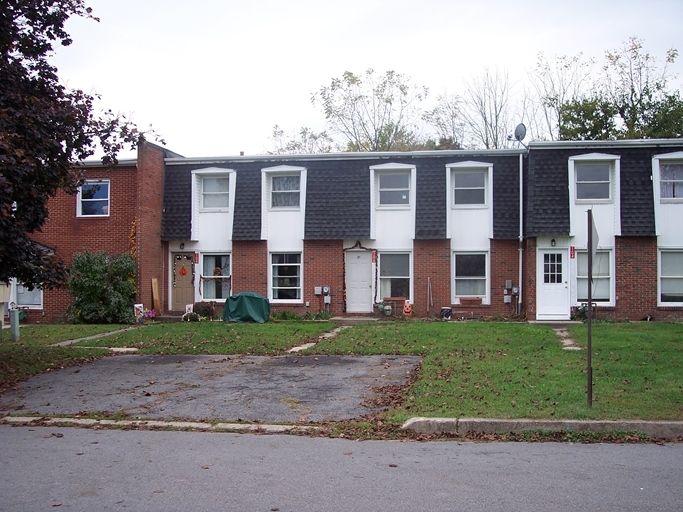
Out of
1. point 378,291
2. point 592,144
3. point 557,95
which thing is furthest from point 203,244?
point 557,95

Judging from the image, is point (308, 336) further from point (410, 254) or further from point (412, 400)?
point (412, 400)

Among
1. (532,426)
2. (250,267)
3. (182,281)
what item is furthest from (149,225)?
(532,426)

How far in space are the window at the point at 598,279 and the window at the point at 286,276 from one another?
983 cm

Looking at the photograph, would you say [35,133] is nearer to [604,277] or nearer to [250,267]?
[250,267]

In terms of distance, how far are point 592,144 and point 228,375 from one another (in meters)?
15.5

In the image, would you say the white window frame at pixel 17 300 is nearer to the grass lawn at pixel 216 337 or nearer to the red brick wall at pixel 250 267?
the grass lawn at pixel 216 337

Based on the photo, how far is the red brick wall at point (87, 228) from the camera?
24172 millimetres

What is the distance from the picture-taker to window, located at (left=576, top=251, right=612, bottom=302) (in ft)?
73.6

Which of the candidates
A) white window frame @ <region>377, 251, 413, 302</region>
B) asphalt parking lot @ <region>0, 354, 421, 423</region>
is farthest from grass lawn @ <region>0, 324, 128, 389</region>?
white window frame @ <region>377, 251, 413, 302</region>

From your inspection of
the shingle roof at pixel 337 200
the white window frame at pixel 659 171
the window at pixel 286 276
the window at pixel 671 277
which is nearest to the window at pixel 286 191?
the shingle roof at pixel 337 200

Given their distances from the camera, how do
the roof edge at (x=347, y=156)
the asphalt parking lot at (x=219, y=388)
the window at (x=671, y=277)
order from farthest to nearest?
the roof edge at (x=347, y=156) < the window at (x=671, y=277) < the asphalt parking lot at (x=219, y=388)

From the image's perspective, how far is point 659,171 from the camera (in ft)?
72.9

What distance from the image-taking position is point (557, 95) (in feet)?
125

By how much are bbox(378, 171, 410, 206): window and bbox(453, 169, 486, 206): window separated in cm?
172
